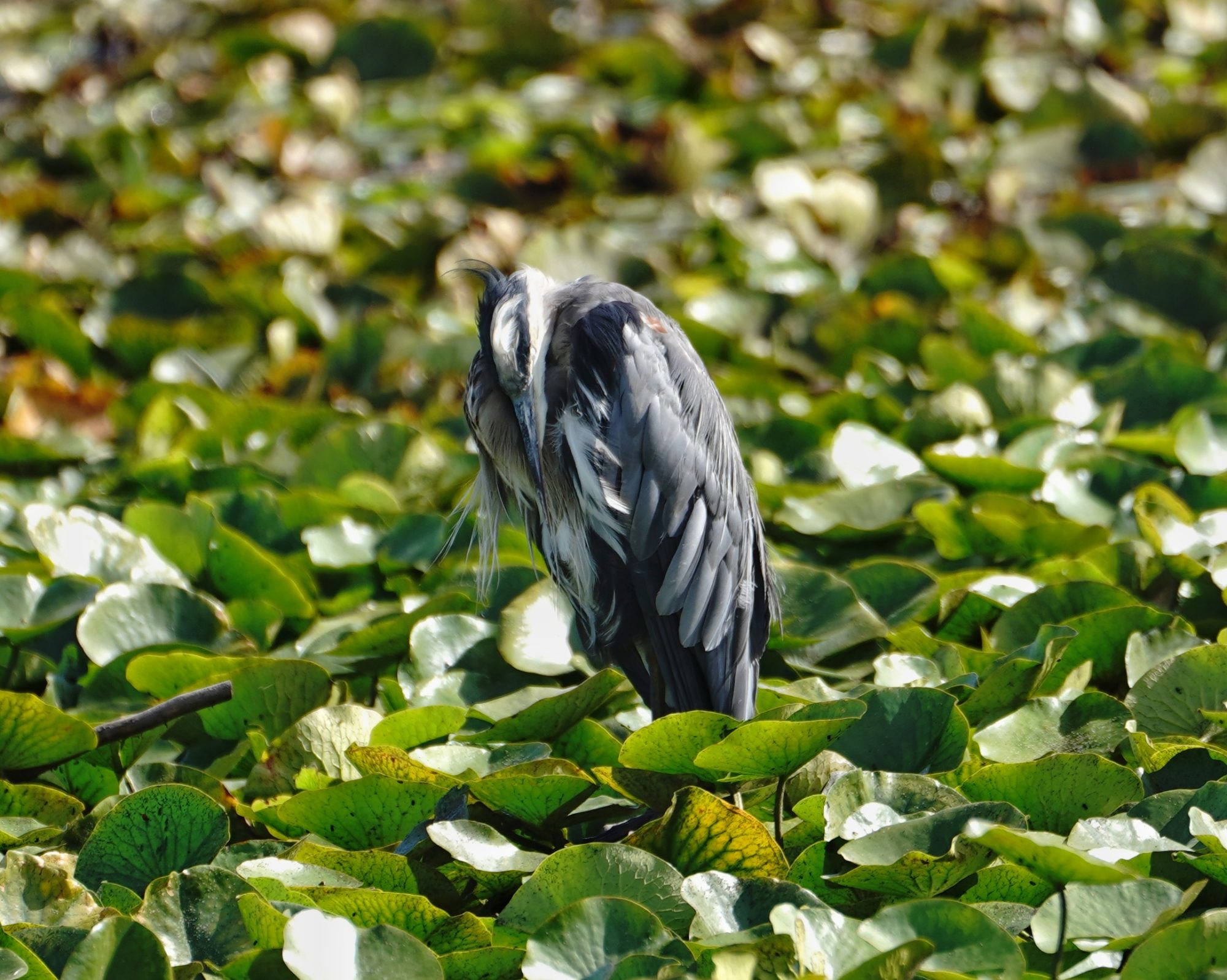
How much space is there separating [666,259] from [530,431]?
2.33 meters

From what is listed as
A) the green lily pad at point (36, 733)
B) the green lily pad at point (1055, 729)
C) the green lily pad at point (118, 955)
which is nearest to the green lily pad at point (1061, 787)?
the green lily pad at point (1055, 729)

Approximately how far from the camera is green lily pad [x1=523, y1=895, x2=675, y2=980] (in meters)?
1.95

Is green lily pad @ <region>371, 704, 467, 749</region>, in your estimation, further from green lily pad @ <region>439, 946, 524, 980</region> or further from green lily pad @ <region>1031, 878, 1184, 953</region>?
green lily pad @ <region>1031, 878, 1184, 953</region>

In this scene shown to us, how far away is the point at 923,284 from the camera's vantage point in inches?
184

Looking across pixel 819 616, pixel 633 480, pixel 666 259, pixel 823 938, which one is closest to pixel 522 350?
pixel 633 480

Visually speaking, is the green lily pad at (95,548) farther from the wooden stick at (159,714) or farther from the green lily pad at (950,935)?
the green lily pad at (950,935)

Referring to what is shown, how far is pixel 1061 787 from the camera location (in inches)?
92.1

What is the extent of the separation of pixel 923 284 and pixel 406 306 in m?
1.68

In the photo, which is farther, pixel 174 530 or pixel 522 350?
pixel 174 530

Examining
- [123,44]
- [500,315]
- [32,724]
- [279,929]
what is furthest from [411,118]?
[279,929]

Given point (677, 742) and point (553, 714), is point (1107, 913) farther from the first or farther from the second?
point (553, 714)

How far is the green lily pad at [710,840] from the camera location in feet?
7.35

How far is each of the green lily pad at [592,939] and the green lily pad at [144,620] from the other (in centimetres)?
132

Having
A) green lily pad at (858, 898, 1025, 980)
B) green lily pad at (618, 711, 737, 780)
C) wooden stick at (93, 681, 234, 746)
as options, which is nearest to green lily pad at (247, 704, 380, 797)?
wooden stick at (93, 681, 234, 746)
